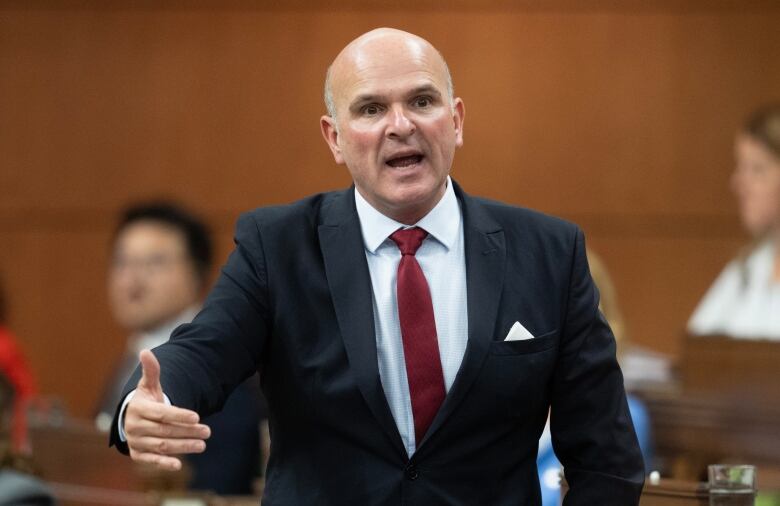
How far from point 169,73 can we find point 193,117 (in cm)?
26

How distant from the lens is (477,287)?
7.38 ft

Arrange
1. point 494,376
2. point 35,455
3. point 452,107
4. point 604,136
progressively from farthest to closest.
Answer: point 604,136
point 35,455
point 452,107
point 494,376

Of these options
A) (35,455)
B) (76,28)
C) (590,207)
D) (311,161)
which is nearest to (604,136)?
(590,207)

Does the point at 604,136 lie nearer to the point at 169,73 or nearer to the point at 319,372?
the point at 169,73

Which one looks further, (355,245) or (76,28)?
(76,28)

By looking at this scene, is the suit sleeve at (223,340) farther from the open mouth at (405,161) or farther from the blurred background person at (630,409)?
the blurred background person at (630,409)

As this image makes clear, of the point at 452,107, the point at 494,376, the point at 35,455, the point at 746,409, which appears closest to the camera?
the point at 494,376

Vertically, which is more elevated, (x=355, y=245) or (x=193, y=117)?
(x=193, y=117)

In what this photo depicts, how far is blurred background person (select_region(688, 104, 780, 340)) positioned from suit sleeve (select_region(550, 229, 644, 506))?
10.4ft

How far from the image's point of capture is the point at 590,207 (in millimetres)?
7328

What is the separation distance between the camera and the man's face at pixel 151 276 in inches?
215

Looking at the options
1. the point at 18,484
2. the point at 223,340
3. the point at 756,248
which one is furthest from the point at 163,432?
the point at 756,248

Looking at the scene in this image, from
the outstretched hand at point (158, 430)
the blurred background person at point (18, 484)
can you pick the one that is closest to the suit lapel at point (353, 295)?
the outstretched hand at point (158, 430)

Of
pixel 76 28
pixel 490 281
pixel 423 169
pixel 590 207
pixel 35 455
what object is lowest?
pixel 35 455
